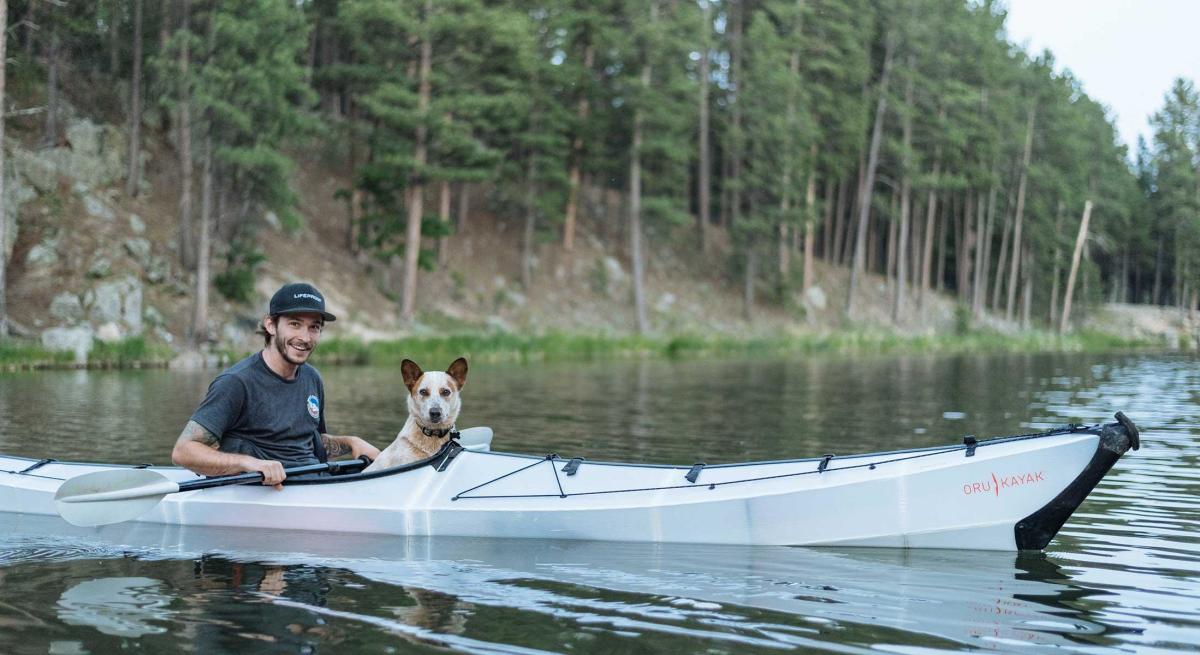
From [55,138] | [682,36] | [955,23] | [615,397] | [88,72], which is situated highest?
[955,23]

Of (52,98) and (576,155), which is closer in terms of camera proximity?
(52,98)

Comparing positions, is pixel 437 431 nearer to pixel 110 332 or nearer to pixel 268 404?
pixel 268 404

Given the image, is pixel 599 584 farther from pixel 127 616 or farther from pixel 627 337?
pixel 627 337

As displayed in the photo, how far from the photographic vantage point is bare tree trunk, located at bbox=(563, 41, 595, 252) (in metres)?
41.2

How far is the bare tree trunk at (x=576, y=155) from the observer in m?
41.2

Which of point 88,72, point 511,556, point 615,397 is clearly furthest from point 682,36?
point 511,556

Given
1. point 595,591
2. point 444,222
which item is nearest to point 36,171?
point 444,222

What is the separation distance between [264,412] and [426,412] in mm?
1079

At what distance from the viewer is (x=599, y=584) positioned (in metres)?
6.30

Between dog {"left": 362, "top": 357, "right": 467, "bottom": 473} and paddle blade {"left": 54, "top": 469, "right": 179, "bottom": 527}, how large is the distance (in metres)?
1.40

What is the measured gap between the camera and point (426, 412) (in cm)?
745

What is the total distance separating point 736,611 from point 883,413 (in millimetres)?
11980

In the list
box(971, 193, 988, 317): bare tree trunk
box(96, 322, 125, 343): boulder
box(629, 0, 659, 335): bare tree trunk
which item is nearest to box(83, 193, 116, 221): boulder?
box(96, 322, 125, 343): boulder

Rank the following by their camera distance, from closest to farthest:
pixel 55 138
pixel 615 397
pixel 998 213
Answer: pixel 615 397, pixel 55 138, pixel 998 213
